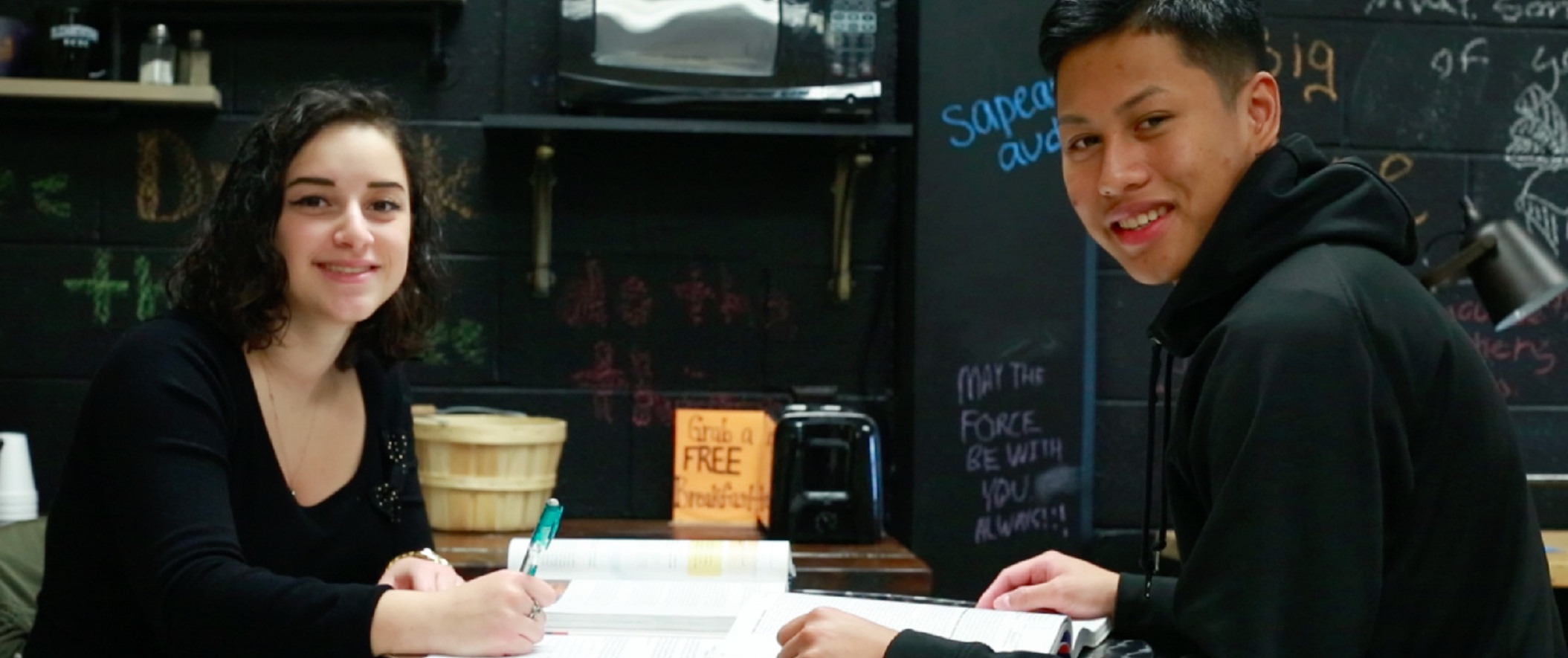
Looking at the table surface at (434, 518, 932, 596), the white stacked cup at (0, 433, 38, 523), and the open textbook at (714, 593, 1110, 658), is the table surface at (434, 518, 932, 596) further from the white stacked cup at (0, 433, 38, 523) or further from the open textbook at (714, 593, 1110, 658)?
the open textbook at (714, 593, 1110, 658)

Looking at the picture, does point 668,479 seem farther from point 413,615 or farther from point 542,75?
point 413,615

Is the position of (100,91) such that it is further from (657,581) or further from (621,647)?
(621,647)

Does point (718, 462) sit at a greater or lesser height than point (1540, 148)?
lesser

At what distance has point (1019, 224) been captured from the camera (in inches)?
123

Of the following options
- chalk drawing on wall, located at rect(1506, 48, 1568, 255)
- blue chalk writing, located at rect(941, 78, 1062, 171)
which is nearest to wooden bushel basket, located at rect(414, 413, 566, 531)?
blue chalk writing, located at rect(941, 78, 1062, 171)

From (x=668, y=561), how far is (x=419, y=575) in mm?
304

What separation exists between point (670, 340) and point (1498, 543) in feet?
7.60

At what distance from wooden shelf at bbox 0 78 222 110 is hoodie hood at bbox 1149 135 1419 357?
2.35 meters

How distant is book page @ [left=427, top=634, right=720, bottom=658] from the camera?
1.26 meters

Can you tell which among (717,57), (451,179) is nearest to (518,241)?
(451,179)

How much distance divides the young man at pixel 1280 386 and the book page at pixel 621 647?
152 mm

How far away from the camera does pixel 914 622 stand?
4.22 ft

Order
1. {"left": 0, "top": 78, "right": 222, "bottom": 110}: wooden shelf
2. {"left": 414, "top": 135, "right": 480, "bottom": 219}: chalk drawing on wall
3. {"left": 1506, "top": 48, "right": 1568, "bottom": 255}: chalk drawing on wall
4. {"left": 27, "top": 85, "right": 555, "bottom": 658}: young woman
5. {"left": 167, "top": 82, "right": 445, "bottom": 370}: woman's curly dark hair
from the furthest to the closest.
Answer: {"left": 1506, "top": 48, "right": 1568, "bottom": 255}: chalk drawing on wall, {"left": 414, "top": 135, "right": 480, "bottom": 219}: chalk drawing on wall, {"left": 0, "top": 78, "right": 222, "bottom": 110}: wooden shelf, {"left": 167, "top": 82, "right": 445, "bottom": 370}: woman's curly dark hair, {"left": 27, "top": 85, "right": 555, "bottom": 658}: young woman

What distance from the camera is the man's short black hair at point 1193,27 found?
119 cm
